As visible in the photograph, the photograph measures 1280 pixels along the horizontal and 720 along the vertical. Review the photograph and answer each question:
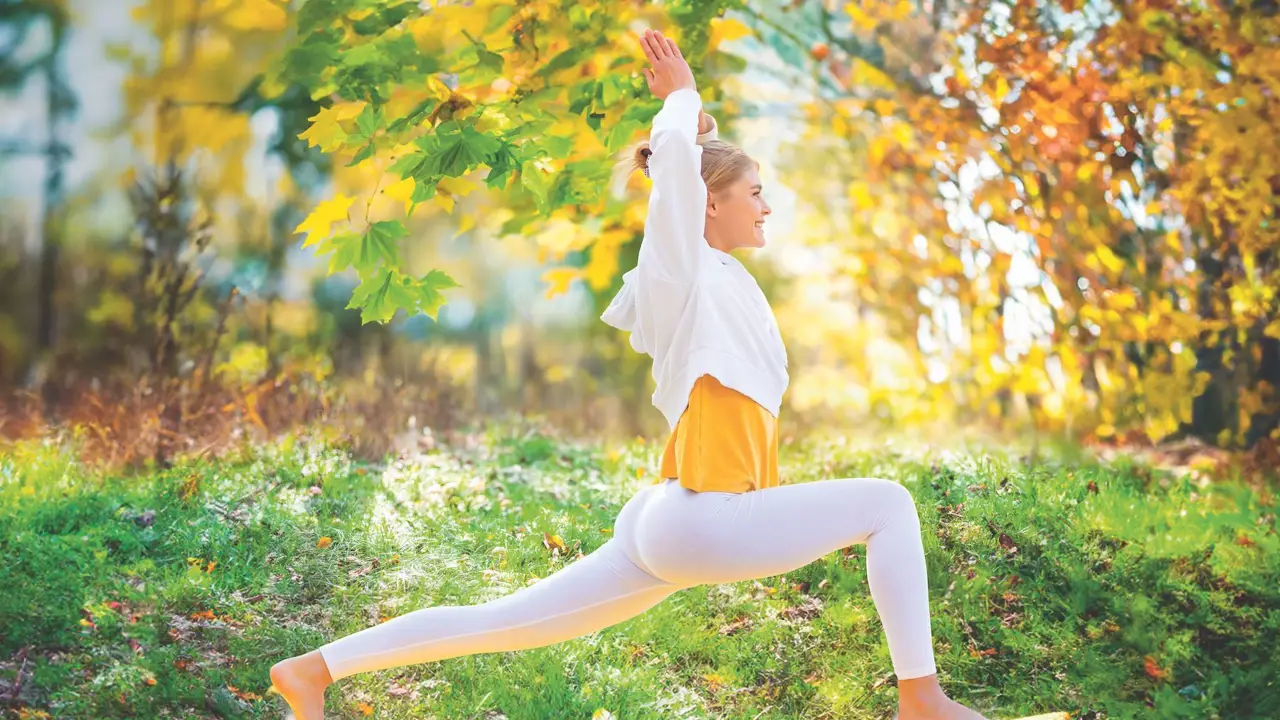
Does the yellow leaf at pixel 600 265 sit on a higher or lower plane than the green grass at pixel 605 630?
higher

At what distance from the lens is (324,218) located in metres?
3.79

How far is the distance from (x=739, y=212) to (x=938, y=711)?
3.77ft

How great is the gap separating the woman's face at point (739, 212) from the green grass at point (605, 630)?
151 centimetres

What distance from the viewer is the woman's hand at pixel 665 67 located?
2.63 meters

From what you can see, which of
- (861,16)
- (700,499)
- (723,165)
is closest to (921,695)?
(700,499)

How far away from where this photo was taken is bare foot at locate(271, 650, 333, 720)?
2.66m

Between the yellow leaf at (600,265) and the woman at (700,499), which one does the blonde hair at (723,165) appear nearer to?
the woman at (700,499)

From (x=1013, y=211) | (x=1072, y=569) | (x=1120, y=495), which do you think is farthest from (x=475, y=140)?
(x=1013, y=211)

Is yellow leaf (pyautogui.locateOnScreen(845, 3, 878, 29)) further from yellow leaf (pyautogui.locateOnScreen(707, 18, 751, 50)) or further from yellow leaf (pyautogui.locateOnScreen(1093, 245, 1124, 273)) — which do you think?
yellow leaf (pyautogui.locateOnScreen(1093, 245, 1124, 273))

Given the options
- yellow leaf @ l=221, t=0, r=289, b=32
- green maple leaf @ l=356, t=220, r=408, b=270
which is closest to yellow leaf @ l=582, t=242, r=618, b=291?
green maple leaf @ l=356, t=220, r=408, b=270

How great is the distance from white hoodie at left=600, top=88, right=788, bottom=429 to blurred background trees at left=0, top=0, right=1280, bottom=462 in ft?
3.85

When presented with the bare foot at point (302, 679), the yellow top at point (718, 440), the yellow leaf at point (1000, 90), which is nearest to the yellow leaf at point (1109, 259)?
the yellow leaf at point (1000, 90)

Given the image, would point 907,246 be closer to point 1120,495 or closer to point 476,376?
point 1120,495

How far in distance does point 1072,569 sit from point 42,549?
11.6 feet
